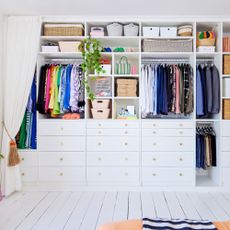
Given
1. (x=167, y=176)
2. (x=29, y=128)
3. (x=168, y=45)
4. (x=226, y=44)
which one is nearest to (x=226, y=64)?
(x=226, y=44)

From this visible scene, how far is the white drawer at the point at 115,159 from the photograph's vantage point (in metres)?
3.95

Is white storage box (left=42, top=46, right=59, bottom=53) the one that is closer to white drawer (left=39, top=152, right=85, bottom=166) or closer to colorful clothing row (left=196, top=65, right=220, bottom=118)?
white drawer (left=39, top=152, right=85, bottom=166)

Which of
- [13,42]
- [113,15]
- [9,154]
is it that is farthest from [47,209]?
[113,15]

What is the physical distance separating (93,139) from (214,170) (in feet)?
6.11

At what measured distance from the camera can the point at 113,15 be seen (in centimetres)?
392

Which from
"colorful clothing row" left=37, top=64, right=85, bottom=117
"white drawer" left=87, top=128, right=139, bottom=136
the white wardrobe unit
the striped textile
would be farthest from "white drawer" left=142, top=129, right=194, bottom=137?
the striped textile

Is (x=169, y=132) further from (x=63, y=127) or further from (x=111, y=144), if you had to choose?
(x=63, y=127)

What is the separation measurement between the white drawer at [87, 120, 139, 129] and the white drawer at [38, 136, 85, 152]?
0.24 m

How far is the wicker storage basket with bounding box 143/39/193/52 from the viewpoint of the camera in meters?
3.99

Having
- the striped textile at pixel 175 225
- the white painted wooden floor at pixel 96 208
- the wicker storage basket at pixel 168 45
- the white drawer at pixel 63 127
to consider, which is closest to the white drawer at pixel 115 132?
the white drawer at pixel 63 127

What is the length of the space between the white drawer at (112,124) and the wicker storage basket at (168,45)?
42.8 inches

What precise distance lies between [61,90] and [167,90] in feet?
4.96

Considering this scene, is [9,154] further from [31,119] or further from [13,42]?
[13,42]

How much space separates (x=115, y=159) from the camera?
3.96m
